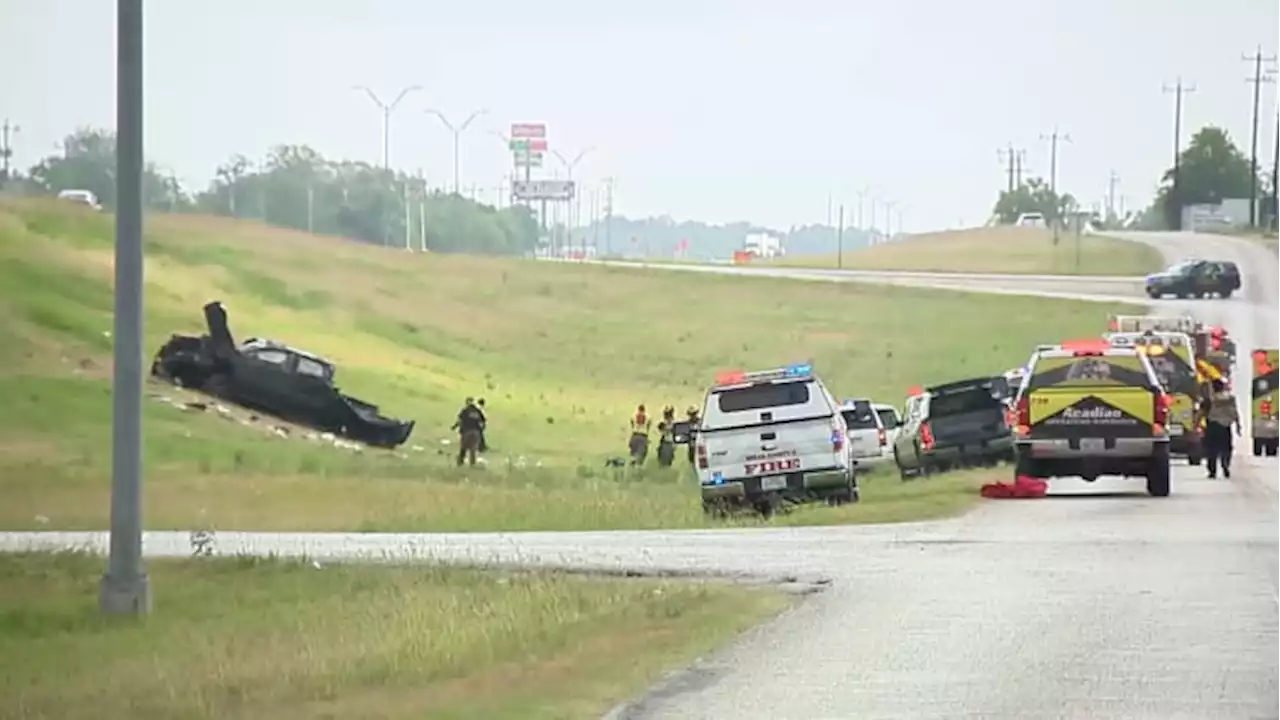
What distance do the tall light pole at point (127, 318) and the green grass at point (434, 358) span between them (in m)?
12.0

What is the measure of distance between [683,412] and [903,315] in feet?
93.7

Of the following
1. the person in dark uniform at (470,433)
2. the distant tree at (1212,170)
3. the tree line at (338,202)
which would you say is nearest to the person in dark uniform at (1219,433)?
the person in dark uniform at (470,433)

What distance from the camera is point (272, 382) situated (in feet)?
196

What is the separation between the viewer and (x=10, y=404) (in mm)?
55406

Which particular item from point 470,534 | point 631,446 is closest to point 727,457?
point 470,534

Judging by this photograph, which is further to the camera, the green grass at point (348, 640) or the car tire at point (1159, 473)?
the car tire at point (1159, 473)

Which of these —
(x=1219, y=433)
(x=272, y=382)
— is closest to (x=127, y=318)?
(x=1219, y=433)

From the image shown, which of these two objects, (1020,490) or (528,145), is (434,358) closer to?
(1020,490)

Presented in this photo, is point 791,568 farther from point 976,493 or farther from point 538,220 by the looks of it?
point 538,220

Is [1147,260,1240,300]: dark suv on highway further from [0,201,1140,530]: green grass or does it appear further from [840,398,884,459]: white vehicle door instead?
[840,398,884,459]: white vehicle door

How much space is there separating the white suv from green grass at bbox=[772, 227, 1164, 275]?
82617mm

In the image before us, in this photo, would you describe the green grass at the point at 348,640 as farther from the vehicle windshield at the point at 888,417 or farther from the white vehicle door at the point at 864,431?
the vehicle windshield at the point at 888,417

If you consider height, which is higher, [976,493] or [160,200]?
[160,200]

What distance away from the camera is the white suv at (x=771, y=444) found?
32.8m
